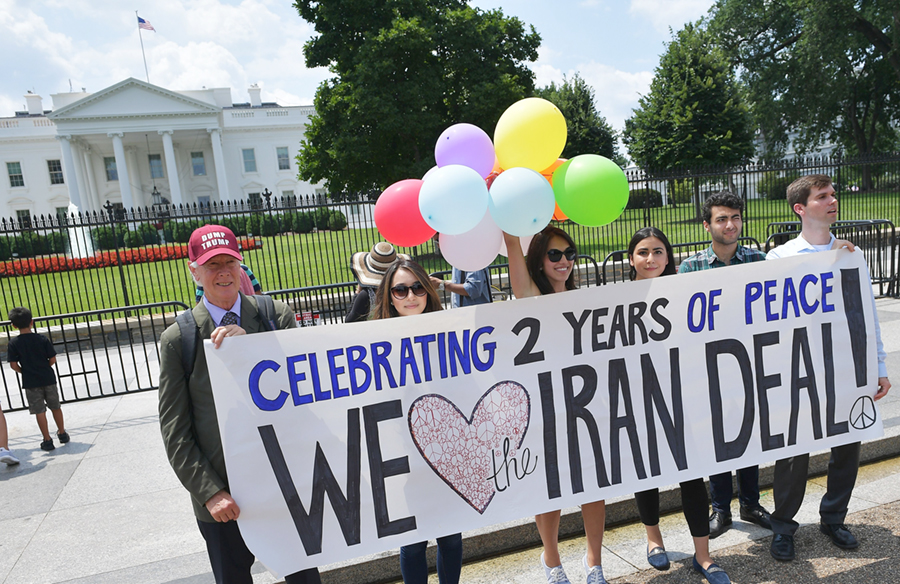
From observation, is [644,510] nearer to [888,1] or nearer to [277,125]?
[888,1]

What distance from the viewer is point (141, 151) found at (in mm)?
54094

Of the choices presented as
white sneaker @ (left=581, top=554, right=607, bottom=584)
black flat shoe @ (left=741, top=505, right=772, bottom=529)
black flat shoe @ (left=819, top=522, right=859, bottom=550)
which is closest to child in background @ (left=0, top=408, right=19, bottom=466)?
white sneaker @ (left=581, top=554, right=607, bottom=584)

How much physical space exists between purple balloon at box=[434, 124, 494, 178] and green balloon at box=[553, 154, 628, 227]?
370mm

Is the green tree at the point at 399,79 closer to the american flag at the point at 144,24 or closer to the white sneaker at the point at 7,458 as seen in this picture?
the white sneaker at the point at 7,458

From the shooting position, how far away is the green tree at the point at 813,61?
96.9 ft

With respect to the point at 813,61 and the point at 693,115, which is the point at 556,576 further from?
the point at 813,61

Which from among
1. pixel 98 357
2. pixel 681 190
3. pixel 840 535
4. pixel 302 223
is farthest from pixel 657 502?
pixel 302 223

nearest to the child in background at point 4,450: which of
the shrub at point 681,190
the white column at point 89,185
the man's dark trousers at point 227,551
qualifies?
the man's dark trousers at point 227,551

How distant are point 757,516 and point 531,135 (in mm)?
2728

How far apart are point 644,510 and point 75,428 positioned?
250 inches

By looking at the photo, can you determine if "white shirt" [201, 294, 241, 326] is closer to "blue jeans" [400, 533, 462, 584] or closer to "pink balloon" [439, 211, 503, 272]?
"pink balloon" [439, 211, 503, 272]

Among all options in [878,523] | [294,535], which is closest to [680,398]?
[878,523]

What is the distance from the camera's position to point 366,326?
2.73 metres

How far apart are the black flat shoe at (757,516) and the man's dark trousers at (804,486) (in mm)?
293
